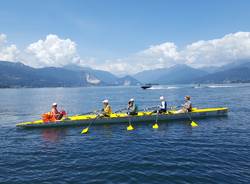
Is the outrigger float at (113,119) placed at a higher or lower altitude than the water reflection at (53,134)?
higher

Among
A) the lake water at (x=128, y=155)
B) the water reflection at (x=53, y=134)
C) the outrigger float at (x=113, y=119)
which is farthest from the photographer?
the outrigger float at (x=113, y=119)

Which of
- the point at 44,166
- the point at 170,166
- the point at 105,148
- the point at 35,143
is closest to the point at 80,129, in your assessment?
the point at 35,143

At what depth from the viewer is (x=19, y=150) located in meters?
22.8

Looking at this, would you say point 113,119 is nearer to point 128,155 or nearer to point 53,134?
point 53,134

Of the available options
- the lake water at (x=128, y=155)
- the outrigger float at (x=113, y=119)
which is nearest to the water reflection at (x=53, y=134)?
the lake water at (x=128, y=155)

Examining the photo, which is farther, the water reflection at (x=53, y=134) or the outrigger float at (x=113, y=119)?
the outrigger float at (x=113, y=119)

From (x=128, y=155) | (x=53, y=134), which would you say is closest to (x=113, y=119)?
(x=53, y=134)

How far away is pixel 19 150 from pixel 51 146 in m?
2.74

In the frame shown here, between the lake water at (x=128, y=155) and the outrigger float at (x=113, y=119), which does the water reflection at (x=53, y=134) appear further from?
the outrigger float at (x=113, y=119)

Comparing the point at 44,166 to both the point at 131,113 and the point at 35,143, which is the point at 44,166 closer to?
the point at 35,143

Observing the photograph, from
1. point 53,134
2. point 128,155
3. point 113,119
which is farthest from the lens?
point 113,119

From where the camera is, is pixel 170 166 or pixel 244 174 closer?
pixel 244 174

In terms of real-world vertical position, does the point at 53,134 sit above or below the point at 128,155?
above

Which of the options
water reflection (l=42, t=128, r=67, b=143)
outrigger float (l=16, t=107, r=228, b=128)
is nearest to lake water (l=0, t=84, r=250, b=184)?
water reflection (l=42, t=128, r=67, b=143)
